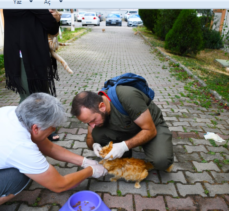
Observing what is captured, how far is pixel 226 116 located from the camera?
4016 millimetres

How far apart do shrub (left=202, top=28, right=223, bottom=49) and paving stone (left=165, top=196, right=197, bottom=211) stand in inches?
484

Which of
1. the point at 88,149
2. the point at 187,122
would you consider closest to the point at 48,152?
the point at 88,149

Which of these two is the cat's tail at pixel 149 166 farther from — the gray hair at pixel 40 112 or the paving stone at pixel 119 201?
the gray hair at pixel 40 112

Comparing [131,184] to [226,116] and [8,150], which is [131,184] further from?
[226,116]

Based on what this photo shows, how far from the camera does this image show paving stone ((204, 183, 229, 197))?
88.2 inches

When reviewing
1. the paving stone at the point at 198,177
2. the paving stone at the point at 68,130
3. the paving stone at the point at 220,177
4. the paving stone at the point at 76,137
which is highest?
the paving stone at the point at 220,177

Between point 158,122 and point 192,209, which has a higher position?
point 158,122

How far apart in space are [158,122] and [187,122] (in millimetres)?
1383

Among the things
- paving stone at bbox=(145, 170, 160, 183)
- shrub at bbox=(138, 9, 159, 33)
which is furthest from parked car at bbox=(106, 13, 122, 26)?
paving stone at bbox=(145, 170, 160, 183)

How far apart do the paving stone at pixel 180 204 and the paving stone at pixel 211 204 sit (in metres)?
0.08

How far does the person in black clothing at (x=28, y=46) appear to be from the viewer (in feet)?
7.72

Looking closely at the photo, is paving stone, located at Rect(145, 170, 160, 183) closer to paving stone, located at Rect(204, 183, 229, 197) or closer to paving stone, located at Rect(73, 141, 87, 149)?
paving stone, located at Rect(204, 183, 229, 197)

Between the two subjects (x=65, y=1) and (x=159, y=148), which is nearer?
(x=65, y=1)

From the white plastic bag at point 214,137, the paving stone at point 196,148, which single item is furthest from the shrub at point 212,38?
the paving stone at point 196,148
